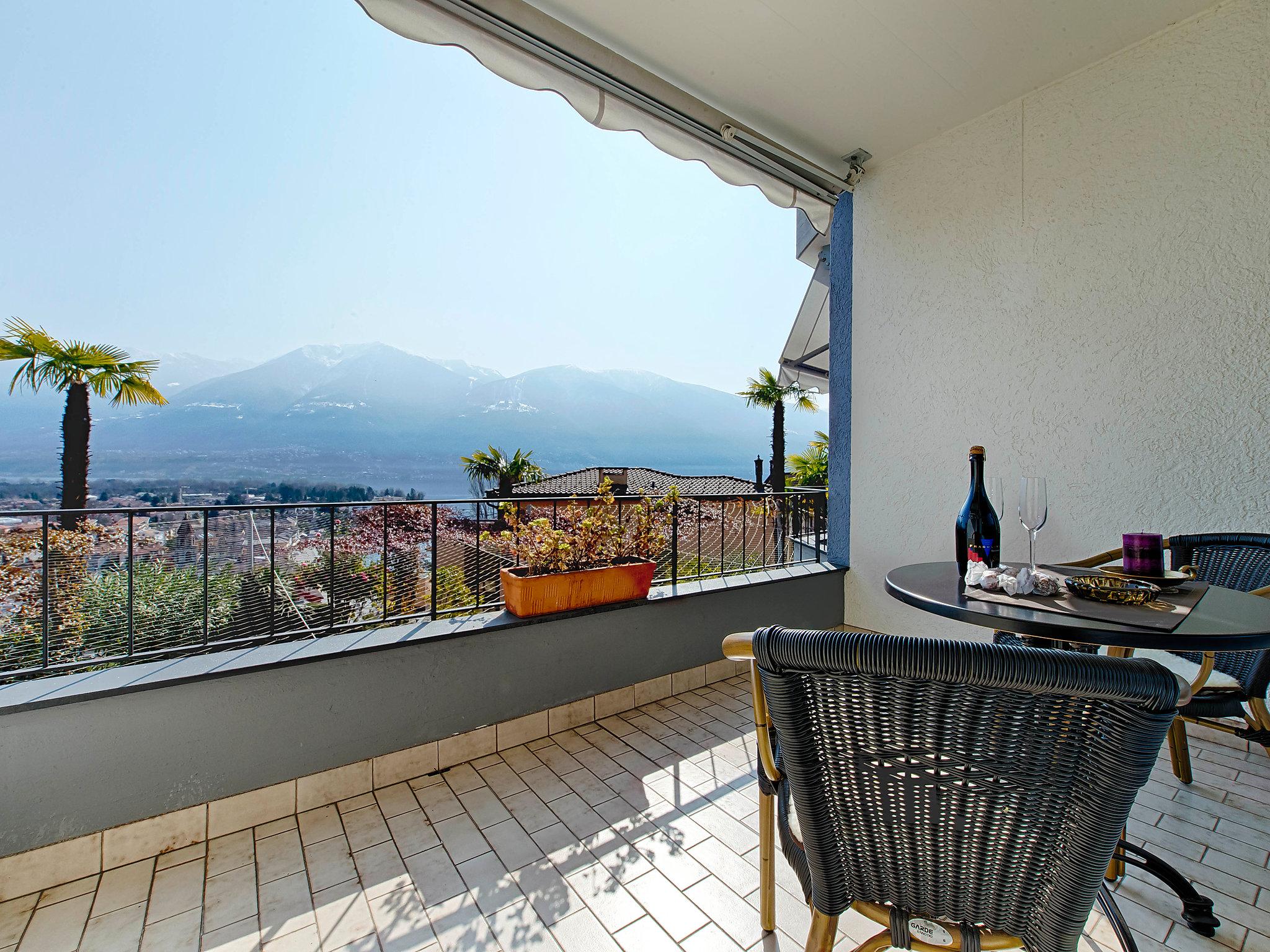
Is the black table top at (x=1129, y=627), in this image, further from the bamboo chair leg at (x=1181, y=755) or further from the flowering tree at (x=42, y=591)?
the flowering tree at (x=42, y=591)

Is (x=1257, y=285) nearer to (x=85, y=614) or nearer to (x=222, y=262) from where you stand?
(x=85, y=614)

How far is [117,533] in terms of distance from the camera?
189cm

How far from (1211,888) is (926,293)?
2765 millimetres

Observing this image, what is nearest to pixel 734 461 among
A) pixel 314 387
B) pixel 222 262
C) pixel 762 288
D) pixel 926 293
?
pixel 762 288

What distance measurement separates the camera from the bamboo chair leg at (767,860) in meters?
1.26

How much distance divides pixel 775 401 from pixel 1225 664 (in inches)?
402

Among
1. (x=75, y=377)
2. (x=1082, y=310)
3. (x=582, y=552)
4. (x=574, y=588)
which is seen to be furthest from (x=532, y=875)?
(x=75, y=377)

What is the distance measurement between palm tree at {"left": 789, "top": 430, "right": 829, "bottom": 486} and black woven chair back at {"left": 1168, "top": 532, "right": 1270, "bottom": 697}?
7066mm

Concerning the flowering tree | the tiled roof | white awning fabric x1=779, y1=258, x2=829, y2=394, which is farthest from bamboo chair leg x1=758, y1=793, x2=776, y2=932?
the tiled roof

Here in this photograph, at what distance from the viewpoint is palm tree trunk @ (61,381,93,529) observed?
5957 mm

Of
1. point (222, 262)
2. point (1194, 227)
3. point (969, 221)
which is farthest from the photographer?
point (222, 262)

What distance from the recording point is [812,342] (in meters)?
5.03

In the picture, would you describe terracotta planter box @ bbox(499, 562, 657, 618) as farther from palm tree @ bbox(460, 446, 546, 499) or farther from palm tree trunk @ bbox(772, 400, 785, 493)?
palm tree trunk @ bbox(772, 400, 785, 493)

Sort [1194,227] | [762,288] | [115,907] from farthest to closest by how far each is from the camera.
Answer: [762,288] → [1194,227] → [115,907]
